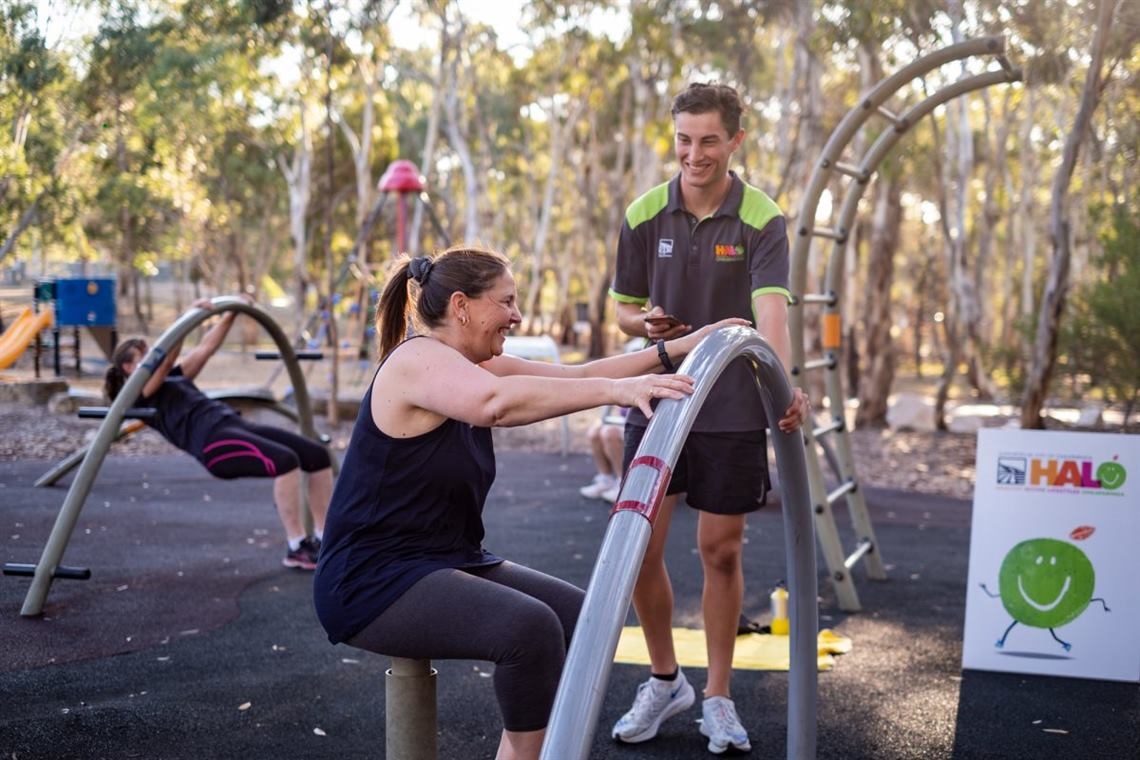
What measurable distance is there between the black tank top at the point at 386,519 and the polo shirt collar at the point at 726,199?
1324 mm

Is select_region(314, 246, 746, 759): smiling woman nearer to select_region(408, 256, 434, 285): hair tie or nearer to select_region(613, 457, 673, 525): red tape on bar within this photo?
select_region(408, 256, 434, 285): hair tie

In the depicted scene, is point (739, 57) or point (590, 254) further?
point (590, 254)

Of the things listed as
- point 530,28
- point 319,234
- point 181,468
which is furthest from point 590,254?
point 181,468

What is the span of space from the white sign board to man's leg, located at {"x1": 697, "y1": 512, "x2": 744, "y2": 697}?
145cm

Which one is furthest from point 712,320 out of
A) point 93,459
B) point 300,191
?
point 300,191

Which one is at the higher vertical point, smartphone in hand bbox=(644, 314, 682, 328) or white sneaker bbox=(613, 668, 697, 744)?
smartphone in hand bbox=(644, 314, 682, 328)

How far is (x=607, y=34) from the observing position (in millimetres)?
22188

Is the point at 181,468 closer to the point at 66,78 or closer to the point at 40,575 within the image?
the point at 66,78

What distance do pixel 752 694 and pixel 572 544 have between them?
9.21 ft

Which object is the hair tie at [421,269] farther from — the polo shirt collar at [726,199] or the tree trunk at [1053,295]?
the tree trunk at [1053,295]

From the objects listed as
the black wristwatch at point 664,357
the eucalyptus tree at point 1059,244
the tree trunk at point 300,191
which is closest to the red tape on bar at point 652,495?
the black wristwatch at point 664,357

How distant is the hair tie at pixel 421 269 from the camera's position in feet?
9.02

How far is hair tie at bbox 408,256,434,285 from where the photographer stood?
2.75m

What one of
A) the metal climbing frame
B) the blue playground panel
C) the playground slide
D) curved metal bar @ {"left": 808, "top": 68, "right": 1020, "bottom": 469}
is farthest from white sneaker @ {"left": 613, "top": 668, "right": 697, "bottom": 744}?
the blue playground panel
